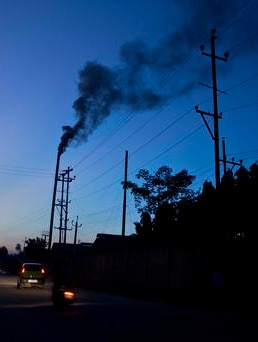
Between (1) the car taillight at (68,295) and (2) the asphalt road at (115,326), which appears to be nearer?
(2) the asphalt road at (115,326)

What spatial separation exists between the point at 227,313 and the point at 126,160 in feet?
102

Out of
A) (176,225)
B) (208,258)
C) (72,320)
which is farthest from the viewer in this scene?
(176,225)

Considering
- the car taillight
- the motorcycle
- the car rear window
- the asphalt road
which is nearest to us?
the asphalt road

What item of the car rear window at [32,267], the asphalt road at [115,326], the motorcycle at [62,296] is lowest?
the asphalt road at [115,326]

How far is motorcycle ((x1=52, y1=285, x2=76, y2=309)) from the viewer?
1941 cm

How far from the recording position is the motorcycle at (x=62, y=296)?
19.4 metres

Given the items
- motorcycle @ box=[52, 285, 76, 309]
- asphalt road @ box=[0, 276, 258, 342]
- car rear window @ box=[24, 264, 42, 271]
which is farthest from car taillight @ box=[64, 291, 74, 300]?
car rear window @ box=[24, 264, 42, 271]

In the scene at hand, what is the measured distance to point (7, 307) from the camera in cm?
1964

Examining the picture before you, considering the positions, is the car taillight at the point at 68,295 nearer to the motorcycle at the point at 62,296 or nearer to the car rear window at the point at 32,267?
the motorcycle at the point at 62,296

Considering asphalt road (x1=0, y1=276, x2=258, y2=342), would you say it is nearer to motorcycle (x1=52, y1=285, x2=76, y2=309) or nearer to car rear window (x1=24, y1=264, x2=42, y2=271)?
motorcycle (x1=52, y1=285, x2=76, y2=309)

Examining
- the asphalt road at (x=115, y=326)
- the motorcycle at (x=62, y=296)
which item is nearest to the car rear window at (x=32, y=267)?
the asphalt road at (x=115, y=326)

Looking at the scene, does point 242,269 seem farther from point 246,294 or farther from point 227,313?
point 227,313

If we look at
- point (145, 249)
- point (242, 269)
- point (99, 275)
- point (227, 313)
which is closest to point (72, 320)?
point (227, 313)

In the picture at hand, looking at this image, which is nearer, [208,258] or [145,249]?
[208,258]
